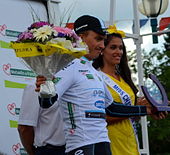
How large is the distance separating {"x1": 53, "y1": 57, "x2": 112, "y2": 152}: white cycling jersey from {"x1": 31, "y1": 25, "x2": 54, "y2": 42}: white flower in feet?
1.24

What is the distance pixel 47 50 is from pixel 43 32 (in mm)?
157

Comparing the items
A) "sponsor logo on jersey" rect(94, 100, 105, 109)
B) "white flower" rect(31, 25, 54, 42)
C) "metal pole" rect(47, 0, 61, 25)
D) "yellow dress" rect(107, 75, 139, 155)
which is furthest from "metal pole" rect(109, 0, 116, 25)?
"white flower" rect(31, 25, 54, 42)

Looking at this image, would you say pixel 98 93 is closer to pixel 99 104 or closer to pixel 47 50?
pixel 99 104

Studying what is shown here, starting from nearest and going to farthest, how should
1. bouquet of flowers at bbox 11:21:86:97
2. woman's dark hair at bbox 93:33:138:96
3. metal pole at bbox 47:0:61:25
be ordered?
bouquet of flowers at bbox 11:21:86:97 → woman's dark hair at bbox 93:33:138:96 → metal pole at bbox 47:0:61:25

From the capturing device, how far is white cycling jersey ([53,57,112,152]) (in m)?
4.52

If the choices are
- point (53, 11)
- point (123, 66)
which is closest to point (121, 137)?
point (123, 66)

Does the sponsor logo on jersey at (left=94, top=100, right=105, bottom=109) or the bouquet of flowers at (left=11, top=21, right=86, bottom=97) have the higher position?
the bouquet of flowers at (left=11, top=21, right=86, bottom=97)

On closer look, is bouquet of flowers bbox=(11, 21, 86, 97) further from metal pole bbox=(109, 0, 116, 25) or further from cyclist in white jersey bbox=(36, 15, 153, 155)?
metal pole bbox=(109, 0, 116, 25)

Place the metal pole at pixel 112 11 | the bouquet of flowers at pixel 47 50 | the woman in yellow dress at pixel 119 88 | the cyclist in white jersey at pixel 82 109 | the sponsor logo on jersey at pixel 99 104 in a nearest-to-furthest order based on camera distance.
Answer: the bouquet of flowers at pixel 47 50 → the cyclist in white jersey at pixel 82 109 → the sponsor logo on jersey at pixel 99 104 → the woman in yellow dress at pixel 119 88 → the metal pole at pixel 112 11

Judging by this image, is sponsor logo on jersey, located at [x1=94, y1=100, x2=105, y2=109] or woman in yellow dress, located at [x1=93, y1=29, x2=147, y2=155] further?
woman in yellow dress, located at [x1=93, y1=29, x2=147, y2=155]

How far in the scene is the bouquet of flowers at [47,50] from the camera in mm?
4227

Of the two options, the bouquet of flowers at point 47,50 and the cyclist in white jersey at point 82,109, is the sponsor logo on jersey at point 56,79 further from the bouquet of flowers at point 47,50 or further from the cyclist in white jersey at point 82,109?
the bouquet of flowers at point 47,50

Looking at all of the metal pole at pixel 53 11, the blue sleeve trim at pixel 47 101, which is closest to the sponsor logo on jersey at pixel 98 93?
the blue sleeve trim at pixel 47 101

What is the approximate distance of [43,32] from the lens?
14.1 ft
